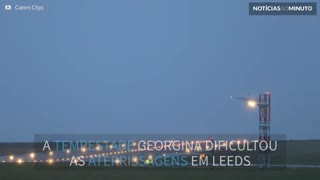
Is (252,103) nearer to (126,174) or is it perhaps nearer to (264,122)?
(264,122)

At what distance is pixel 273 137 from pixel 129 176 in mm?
12225

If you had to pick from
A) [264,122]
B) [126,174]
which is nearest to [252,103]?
[264,122]

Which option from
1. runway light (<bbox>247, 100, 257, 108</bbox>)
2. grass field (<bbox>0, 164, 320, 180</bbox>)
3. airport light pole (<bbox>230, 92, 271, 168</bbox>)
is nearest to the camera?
grass field (<bbox>0, 164, 320, 180</bbox>)

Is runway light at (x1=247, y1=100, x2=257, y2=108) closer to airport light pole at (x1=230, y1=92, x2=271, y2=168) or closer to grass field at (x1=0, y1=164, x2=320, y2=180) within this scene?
airport light pole at (x1=230, y1=92, x2=271, y2=168)

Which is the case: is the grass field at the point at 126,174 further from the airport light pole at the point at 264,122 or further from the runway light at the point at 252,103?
the runway light at the point at 252,103

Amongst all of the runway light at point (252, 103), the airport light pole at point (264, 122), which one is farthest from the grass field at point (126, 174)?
the runway light at point (252, 103)

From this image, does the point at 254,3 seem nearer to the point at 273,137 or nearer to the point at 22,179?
the point at 273,137

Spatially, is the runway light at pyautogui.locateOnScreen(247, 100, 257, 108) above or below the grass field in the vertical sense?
above

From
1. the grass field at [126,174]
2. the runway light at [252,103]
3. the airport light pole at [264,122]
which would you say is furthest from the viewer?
the runway light at [252,103]

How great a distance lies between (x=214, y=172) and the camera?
20.9 meters

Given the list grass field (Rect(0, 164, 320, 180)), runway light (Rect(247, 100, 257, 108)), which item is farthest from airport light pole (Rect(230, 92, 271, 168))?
grass field (Rect(0, 164, 320, 180))

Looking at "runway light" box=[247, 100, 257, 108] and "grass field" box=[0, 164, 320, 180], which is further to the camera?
"runway light" box=[247, 100, 257, 108]

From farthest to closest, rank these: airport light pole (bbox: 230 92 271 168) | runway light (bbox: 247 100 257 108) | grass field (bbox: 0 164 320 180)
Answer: runway light (bbox: 247 100 257 108), airport light pole (bbox: 230 92 271 168), grass field (bbox: 0 164 320 180)

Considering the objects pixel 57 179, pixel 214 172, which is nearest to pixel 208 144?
pixel 214 172
